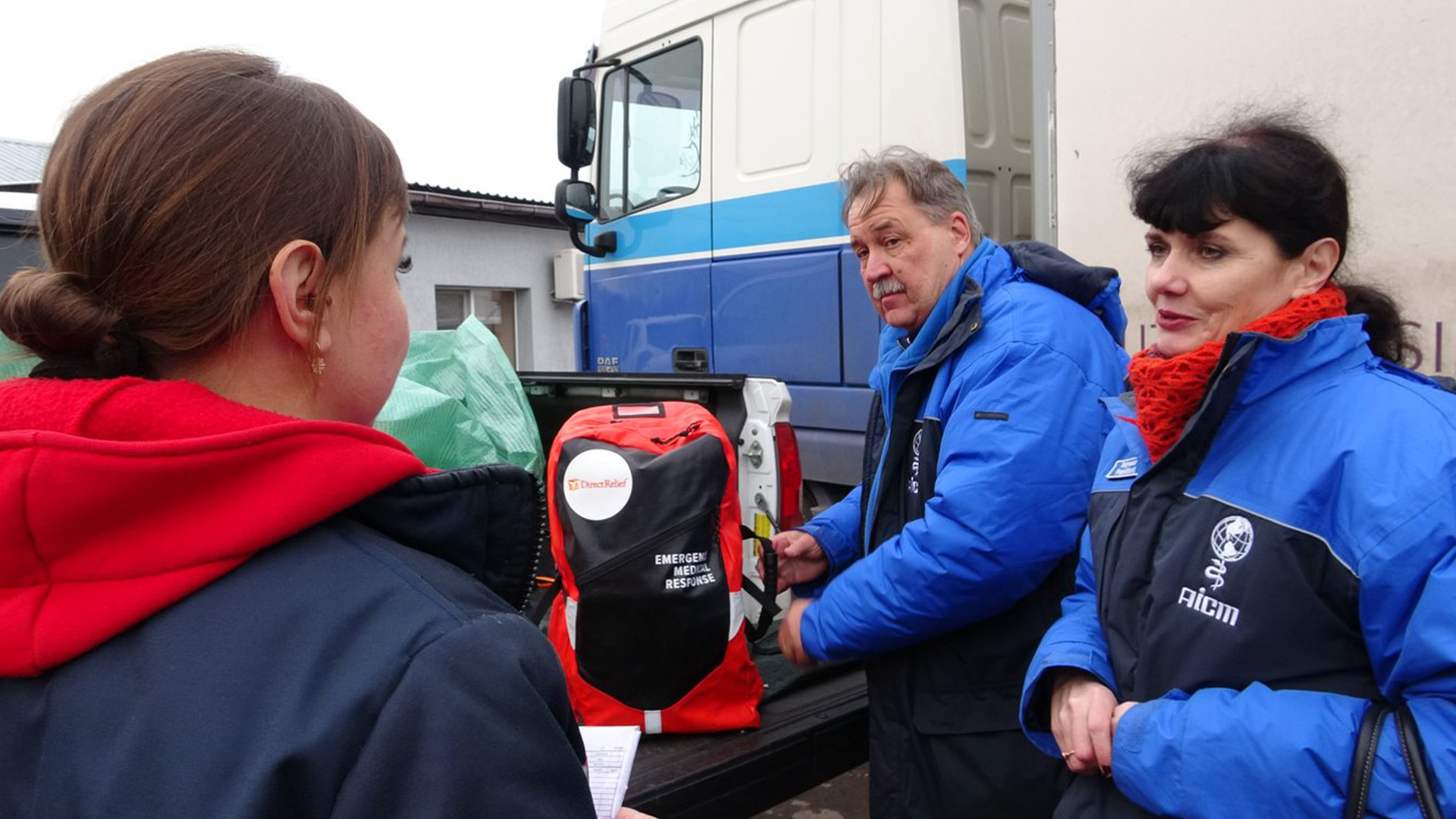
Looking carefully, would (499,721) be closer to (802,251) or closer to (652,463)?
(652,463)

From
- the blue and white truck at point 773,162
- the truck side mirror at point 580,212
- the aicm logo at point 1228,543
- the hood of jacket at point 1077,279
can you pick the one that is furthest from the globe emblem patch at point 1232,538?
the truck side mirror at point 580,212

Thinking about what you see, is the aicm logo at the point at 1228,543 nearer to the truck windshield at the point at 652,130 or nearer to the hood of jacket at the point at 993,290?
the hood of jacket at the point at 993,290

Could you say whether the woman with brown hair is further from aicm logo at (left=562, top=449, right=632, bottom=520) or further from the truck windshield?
the truck windshield

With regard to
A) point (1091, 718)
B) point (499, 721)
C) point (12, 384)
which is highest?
point (12, 384)

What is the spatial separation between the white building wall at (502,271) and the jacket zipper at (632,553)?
1057 cm

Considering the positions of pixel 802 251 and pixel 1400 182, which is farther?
pixel 802 251

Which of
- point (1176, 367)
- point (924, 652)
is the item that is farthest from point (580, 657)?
point (1176, 367)

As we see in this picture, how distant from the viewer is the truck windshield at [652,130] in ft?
15.7

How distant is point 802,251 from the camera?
14.1 ft

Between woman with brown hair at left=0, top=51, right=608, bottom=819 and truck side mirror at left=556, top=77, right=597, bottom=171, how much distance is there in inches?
174

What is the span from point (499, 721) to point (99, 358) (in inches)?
17.1

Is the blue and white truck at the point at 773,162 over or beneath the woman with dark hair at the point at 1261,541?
over

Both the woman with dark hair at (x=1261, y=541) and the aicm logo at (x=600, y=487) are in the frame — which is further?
the aicm logo at (x=600, y=487)

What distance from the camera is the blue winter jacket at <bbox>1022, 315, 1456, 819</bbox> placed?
3.84ft
